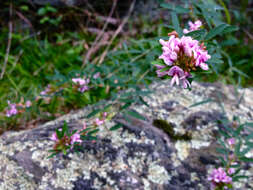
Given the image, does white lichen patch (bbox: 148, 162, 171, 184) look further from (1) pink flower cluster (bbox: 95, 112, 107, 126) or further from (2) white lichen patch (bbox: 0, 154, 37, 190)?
(2) white lichen patch (bbox: 0, 154, 37, 190)

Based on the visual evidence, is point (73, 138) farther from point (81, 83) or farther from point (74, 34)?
point (74, 34)

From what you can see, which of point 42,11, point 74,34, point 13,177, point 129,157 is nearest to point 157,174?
point 129,157

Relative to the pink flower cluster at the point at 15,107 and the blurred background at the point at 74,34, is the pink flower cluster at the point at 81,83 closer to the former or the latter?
the pink flower cluster at the point at 15,107

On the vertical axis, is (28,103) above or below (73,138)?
below

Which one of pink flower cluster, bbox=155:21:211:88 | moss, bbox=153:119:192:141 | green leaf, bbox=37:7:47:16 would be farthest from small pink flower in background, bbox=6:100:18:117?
green leaf, bbox=37:7:47:16

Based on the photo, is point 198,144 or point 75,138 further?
point 198,144

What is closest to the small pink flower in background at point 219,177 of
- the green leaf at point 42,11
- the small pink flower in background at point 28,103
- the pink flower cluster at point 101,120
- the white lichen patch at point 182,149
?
the white lichen patch at point 182,149
